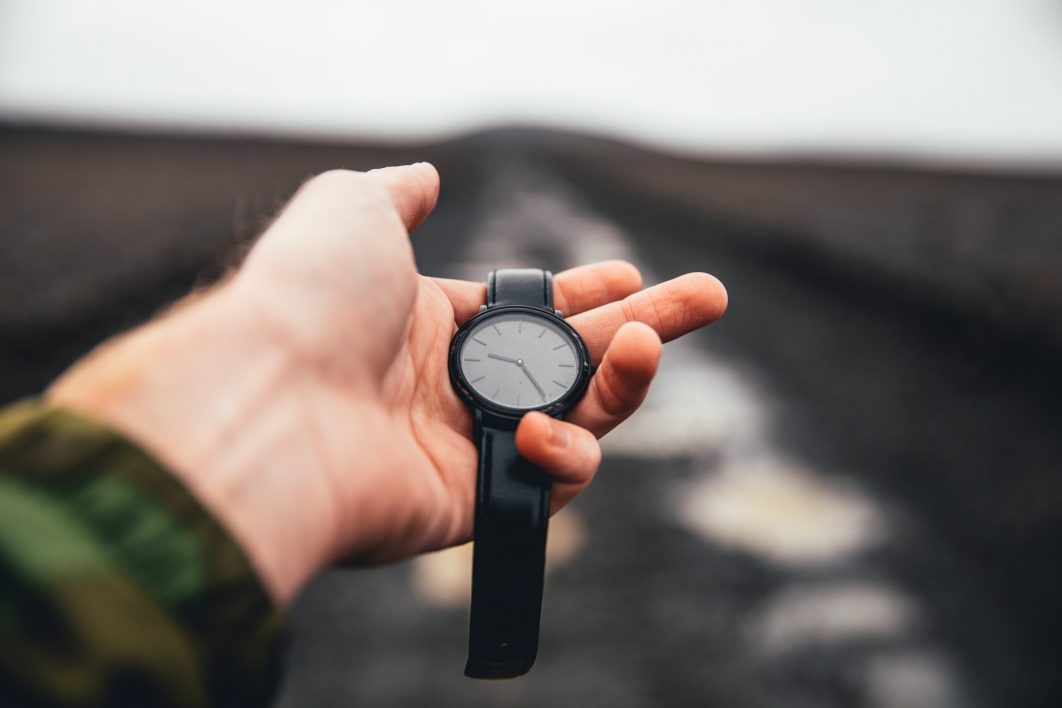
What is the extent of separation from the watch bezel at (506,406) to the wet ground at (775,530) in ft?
2.66

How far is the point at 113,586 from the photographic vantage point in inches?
43.3

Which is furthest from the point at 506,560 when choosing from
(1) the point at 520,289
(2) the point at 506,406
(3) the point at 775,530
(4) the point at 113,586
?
(3) the point at 775,530

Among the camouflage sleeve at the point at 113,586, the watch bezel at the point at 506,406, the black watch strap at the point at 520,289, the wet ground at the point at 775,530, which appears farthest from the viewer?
the wet ground at the point at 775,530

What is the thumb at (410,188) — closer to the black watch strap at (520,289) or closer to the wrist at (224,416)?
the black watch strap at (520,289)

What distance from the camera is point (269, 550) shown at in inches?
58.7

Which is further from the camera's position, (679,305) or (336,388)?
(679,305)

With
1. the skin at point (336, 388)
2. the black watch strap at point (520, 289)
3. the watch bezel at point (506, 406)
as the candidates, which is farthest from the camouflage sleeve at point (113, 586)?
the black watch strap at point (520, 289)

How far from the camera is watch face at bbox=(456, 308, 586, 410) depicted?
2.30 meters

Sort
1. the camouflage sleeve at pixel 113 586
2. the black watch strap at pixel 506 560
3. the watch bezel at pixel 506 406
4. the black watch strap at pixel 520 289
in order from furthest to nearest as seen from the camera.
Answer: the black watch strap at pixel 520 289, the watch bezel at pixel 506 406, the black watch strap at pixel 506 560, the camouflage sleeve at pixel 113 586

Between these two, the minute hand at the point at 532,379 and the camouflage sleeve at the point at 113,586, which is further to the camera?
the minute hand at the point at 532,379

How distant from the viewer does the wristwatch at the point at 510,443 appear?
6.91 ft

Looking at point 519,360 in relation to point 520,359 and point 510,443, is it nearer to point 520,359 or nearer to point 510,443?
point 520,359

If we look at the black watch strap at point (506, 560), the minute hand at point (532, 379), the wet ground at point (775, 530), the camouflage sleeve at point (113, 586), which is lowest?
the wet ground at point (775, 530)

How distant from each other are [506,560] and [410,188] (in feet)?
4.03
